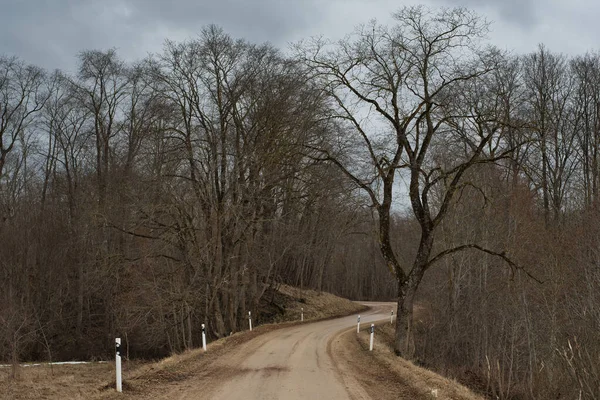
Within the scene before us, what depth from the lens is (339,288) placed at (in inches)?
2844

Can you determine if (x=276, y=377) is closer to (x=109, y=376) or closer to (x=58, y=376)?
(x=109, y=376)

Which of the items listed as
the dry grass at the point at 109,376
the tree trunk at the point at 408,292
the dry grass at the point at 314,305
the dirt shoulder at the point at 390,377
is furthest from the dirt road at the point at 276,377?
the dry grass at the point at 314,305

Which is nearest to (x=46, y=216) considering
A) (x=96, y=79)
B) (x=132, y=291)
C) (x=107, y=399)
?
Result: (x=96, y=79)

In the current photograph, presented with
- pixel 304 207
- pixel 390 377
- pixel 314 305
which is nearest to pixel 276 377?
pixel 390 377

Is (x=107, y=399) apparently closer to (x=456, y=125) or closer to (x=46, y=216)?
(x=456, y=125)

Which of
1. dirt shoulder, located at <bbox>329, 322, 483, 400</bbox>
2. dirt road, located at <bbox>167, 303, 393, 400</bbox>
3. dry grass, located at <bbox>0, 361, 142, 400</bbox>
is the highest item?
dirt road, located at <bbox>167, 303, 393, 400</bbox>

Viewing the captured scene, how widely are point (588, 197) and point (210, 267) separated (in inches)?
757

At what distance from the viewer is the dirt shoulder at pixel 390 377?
10.7m

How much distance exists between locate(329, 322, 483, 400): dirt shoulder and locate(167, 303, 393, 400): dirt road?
0.94 feet

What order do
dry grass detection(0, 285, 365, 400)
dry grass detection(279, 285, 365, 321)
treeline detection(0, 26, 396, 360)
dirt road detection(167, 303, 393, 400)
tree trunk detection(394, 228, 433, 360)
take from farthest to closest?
dry grass detection(279, 285, 365, 321) → treeline detection(0, 26, 396, 360) → tree trunk detection(394, 228, 433, 360) → dry grass detection(0, 285, 365, 400) → dirt road detection(167, 303, 393, 400)

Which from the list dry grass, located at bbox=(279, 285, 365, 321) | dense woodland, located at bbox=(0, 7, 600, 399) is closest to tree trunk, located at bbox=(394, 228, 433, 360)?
dense woodland, located at bbox=(0, 7, 600, 399)

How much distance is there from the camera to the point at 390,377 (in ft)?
42.1

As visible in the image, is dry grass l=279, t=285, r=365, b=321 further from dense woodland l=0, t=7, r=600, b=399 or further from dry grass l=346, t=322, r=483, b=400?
dry grass l=346, t=322, r=483, b=400

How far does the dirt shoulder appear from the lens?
10656 mm
